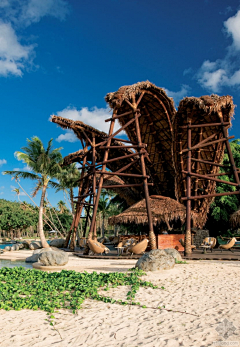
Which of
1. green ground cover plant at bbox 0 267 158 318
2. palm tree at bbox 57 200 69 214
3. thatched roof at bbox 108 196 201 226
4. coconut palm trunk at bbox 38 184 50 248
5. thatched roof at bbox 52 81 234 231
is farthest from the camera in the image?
palm tree at bbox 57 200 69 214

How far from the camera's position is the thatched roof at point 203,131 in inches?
493

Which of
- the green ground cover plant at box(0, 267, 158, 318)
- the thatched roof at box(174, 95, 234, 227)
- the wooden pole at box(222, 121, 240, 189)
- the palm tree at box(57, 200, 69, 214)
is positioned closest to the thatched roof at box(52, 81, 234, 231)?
the thatched roof at box(174, 95, 234, 227)

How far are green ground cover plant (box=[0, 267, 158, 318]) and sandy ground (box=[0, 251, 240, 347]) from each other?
0.18 meters

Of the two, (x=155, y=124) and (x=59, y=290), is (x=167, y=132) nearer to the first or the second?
(x=155, y=124)

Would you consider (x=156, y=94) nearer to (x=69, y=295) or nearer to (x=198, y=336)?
(x=69, y=295)

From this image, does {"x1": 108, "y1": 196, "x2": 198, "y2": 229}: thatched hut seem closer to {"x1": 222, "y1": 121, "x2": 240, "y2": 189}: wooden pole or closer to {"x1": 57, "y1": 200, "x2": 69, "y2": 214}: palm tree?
{"x1": 222, "y1": 121, "x2": 240, "y2": 189}: wooden pole

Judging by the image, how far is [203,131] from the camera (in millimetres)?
16672

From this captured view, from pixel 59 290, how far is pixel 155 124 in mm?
14159

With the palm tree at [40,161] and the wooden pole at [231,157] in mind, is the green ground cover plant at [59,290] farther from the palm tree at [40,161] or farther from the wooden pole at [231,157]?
the palm tree at [40,161]

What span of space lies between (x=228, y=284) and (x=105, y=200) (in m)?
31.3

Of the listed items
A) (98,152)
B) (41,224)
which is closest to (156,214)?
(98,152)

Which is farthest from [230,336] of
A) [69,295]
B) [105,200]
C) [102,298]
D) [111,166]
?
[105,200]

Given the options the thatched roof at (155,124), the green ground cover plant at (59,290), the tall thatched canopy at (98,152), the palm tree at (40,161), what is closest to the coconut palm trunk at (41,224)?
the palm tree at (40,161)

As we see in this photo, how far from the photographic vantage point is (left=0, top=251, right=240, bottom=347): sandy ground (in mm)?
3160
